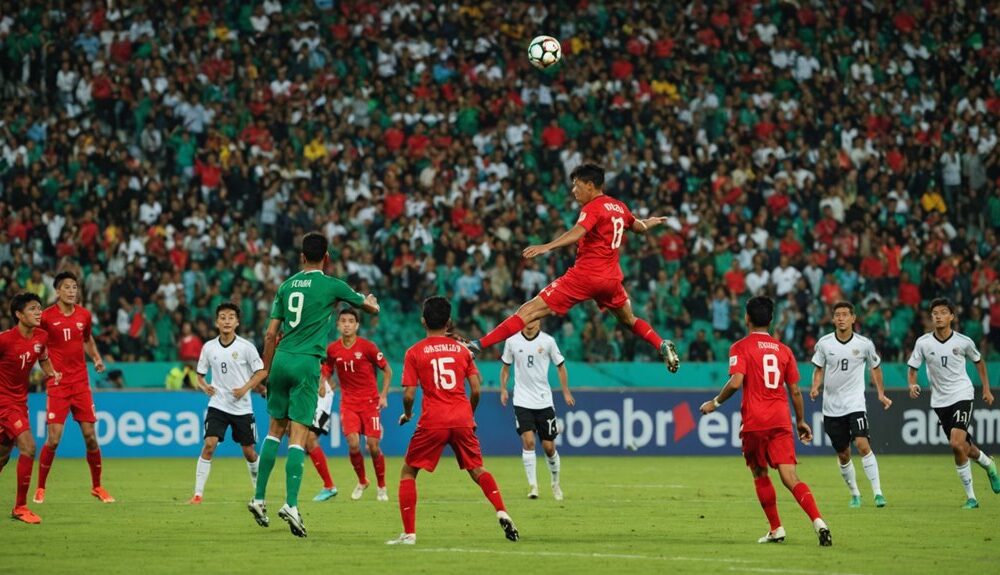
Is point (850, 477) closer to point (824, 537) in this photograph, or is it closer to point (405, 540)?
point (824, 537)

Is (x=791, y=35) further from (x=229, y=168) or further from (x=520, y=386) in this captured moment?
(x=520, y=386)

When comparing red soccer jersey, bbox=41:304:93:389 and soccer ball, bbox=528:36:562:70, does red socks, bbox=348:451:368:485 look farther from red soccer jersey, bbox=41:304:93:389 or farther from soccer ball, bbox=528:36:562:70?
soccer ball, bbox=528:36:562:70

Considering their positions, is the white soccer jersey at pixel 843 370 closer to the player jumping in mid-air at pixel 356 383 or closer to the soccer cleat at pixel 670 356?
the soccer cleat at pixel 670 356

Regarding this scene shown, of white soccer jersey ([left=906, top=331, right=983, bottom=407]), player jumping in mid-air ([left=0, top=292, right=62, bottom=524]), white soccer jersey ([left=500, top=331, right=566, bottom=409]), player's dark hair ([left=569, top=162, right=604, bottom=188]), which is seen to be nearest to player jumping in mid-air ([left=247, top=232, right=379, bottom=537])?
player's dark hair ([left=569, top=162, right=604, bottom=188])

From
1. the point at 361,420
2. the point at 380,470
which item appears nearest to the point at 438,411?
the point at 380,470

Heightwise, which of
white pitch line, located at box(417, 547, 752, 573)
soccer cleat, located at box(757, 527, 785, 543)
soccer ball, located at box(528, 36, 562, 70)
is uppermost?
soccer ball, located at box(528, 36, 562, 70)

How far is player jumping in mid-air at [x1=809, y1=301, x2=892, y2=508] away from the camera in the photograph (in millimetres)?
17281

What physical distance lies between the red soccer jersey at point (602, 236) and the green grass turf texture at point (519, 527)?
256cm

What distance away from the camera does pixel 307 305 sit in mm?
12750

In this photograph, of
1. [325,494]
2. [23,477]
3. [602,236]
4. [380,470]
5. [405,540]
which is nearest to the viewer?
[405,540]

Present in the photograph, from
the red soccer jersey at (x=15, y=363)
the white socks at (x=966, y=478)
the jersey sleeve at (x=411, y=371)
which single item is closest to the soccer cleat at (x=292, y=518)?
the jersey sleeve at (x=411, y=371)

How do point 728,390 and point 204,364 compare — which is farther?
point 204,364

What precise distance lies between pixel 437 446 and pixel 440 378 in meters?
0.57

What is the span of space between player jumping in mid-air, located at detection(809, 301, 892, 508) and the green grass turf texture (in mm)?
711
